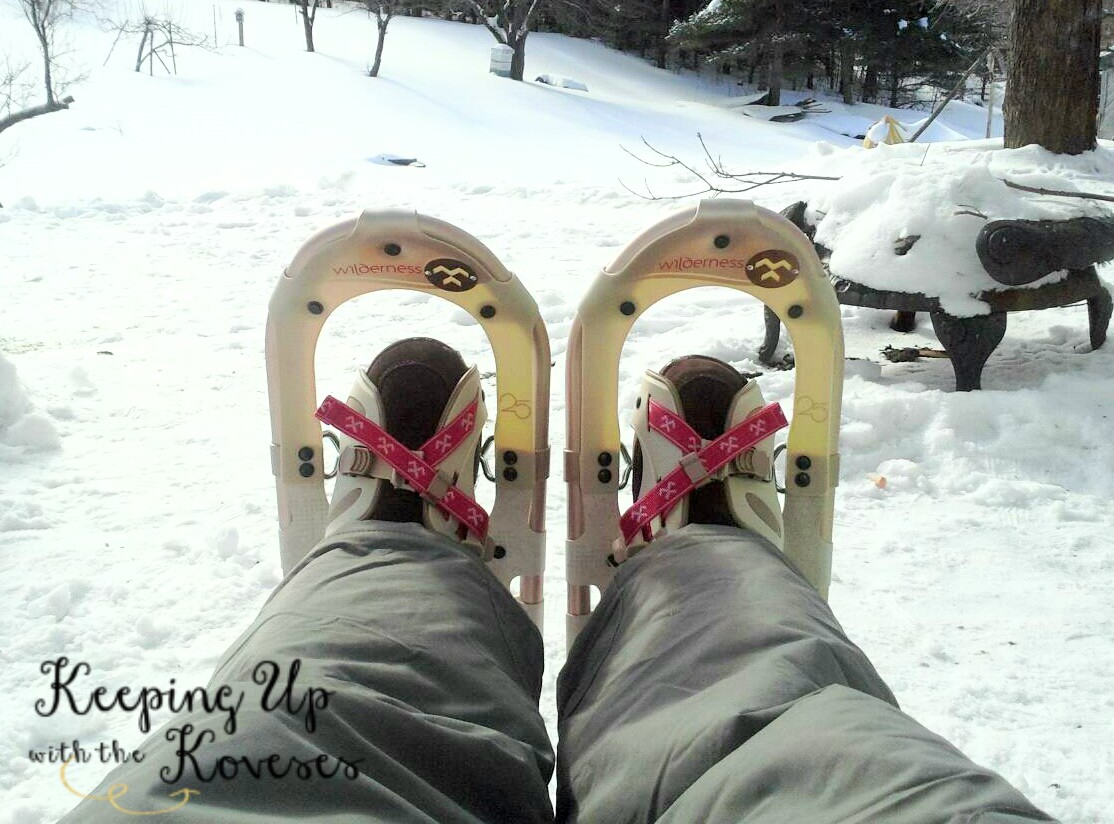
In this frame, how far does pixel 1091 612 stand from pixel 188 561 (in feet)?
5.71

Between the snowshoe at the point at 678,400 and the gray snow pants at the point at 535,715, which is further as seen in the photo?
the snowshoe at the point at 678,400

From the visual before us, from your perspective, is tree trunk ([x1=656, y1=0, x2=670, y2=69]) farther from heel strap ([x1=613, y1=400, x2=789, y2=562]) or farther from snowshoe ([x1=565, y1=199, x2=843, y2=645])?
heel strap ([x1=613, y1=400, x2=789, y2=562])

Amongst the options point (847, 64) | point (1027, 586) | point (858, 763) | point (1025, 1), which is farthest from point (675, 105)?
point (858, 763)

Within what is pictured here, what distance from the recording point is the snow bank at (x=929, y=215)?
2.47m

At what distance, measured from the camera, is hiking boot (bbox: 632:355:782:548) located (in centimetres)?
143

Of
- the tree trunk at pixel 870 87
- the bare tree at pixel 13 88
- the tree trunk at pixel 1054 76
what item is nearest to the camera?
the tree trunk at pixel 1054 76

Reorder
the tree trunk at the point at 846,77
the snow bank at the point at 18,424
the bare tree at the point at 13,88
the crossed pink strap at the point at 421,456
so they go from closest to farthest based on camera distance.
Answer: the crossed pink strap at the point at 421,456
the snow bank at the point at 18,424
the bare tree at the point at 13,88
the tree trunk at the point at 846,77

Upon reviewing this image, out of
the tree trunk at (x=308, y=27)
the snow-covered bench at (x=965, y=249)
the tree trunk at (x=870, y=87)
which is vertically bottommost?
the snow-covered bench at (x=965, y=249)

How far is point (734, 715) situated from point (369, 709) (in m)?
0.32

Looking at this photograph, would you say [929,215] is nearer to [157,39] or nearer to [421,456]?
[421,456]

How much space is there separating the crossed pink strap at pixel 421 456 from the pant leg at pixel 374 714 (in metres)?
0.23

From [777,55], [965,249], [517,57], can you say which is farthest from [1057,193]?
[777,55]

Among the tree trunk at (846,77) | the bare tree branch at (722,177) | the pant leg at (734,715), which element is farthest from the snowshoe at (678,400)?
the tree trunk at (846,77)

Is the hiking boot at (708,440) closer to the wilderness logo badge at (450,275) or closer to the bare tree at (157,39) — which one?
the wilderness logo badge at (450,275)
